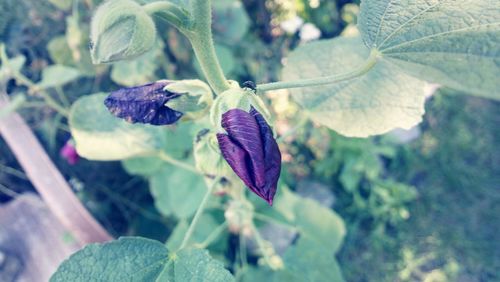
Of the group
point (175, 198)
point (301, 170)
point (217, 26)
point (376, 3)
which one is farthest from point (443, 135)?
point (376, 3)

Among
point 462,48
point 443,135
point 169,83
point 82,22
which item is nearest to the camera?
point 462,48

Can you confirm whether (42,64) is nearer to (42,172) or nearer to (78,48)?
(78,48)

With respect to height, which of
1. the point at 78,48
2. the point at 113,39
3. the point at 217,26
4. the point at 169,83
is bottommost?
the point at 217,26

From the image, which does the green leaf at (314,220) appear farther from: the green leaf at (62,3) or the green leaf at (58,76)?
the green leaf at (62,3)

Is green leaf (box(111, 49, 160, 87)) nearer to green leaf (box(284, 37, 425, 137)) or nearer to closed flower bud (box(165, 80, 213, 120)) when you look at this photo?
green leaf (box(284, 37, 425, 137))

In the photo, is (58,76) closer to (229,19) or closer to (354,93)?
(229,19)
